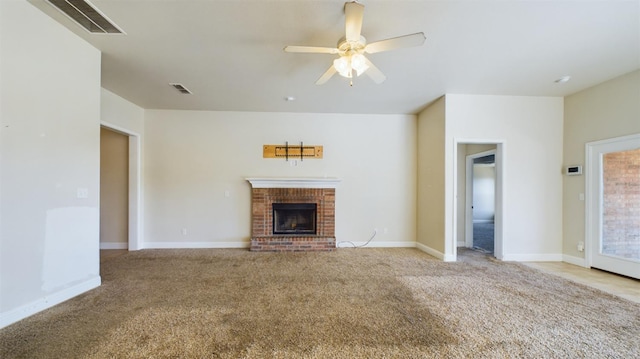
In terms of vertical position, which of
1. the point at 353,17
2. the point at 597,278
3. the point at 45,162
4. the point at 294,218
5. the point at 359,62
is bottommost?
the point at 597,278

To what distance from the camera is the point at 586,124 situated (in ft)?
12.6

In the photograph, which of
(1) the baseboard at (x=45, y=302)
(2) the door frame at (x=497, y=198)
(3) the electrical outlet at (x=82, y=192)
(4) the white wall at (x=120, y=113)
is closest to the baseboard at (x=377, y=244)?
(2) the door frame at (x=497, y=198)

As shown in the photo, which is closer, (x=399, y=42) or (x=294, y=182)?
(x=399, y=42)

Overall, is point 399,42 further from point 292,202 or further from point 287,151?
point 292,202

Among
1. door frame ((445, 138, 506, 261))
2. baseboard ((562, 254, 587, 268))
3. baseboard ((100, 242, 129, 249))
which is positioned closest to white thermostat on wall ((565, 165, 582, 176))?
door frame ((445, 138, 506, 261))

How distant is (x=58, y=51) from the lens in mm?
2467

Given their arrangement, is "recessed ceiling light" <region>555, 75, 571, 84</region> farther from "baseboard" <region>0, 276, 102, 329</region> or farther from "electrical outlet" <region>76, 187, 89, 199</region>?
"baseboard" <region>0, 276, 102, 329</region>

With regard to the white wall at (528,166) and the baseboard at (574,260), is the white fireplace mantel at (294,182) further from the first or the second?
the baseboard at (574,260)

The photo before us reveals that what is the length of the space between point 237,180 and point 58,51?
9.68 ft

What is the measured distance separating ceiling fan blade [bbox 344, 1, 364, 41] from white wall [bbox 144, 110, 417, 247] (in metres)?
2.99

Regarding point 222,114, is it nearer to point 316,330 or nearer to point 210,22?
point 210,22

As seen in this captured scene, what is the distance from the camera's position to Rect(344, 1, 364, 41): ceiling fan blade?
6.42ft

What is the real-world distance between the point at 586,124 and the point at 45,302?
701 cm

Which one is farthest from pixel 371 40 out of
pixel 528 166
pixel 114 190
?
pixel 114 190
